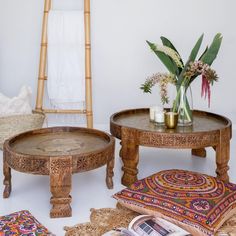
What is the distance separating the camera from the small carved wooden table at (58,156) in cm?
180

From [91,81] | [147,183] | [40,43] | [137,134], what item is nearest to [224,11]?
[91,81]

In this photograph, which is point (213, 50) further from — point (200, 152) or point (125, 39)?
point (125, 39)

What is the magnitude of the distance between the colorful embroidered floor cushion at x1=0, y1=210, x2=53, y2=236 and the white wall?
6.40 ft

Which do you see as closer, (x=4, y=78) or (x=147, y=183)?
(x=147, y=183)

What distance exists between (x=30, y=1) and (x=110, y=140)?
185cm

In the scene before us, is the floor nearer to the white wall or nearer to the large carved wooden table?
the large carved wooden table

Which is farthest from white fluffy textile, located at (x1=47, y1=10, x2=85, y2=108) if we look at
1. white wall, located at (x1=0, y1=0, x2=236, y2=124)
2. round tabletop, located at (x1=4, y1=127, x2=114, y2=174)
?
round tabletop, located at (x1=4, y1=127, x2=114, y2=174)

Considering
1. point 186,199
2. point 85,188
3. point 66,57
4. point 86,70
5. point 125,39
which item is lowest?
point 85,188

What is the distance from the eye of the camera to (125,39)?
11.5ft

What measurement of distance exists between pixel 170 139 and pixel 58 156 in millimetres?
623

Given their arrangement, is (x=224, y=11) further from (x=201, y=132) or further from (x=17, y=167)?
(x=17, y=167)

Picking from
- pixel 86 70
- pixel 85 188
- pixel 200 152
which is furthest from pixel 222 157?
pixel 86 70

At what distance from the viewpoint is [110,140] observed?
2.11m

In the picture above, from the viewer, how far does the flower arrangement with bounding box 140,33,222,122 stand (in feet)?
7.13
